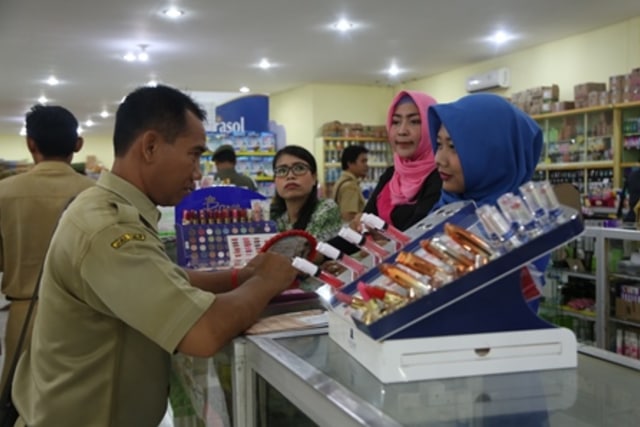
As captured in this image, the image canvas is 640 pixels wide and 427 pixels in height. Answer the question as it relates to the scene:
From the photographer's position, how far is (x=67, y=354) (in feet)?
4.59

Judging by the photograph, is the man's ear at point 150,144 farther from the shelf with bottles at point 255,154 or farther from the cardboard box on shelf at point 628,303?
the shelf with bottles at point 255,154

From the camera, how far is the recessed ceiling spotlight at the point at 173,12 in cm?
689

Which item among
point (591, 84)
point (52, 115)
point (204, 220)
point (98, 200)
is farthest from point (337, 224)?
point (591, 84)

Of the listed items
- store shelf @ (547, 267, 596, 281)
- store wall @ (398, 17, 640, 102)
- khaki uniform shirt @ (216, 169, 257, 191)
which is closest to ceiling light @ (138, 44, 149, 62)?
khaki uniform shirt @ (216, 169, 257, 191)

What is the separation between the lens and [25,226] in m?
2.98

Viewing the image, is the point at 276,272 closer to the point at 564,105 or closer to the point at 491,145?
the point at 491,145

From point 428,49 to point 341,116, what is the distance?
11.5 ft

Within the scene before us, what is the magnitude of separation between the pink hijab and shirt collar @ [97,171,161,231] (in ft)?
4.01

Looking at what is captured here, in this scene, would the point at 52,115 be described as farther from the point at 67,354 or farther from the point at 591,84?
the point at 591,84

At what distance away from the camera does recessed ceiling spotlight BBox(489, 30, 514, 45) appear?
325 inches

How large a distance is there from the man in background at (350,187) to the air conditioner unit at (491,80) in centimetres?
373

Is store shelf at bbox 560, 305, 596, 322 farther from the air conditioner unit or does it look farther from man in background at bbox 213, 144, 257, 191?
the air conditioner unit

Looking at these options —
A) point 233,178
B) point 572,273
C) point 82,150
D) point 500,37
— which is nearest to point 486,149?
point 572,273

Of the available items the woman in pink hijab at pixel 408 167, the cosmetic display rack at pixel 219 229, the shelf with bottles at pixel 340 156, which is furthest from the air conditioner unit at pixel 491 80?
the cosmetic display rack at pixel 219 229
